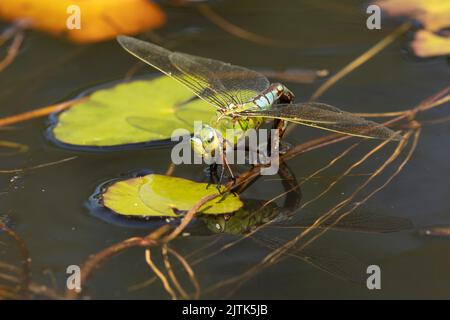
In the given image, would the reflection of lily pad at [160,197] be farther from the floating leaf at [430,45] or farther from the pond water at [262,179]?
the floating leaf at [430,45]

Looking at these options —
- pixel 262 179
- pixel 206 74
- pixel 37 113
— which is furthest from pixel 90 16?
pixel 262 179

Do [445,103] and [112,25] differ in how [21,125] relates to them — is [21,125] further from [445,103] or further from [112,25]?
[445,103]

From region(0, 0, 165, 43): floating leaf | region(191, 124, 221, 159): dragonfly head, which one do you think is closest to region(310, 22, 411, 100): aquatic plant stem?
region(191, 124, 221, 159): dragonfly head

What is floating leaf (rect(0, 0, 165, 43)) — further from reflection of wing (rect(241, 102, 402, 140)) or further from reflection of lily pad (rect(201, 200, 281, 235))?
reflection of lily pad (rect(201, 200, 281, 235))

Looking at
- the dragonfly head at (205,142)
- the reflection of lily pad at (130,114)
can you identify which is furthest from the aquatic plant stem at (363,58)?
the dragonfly head at (205,142)

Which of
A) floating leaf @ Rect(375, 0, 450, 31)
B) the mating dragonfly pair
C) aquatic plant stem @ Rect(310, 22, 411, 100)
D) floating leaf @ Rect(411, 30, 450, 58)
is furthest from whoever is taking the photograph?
floating leaf @ Rect(375, 0, 450, 31)

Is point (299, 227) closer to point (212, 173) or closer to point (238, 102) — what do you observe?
point (212, 173)
